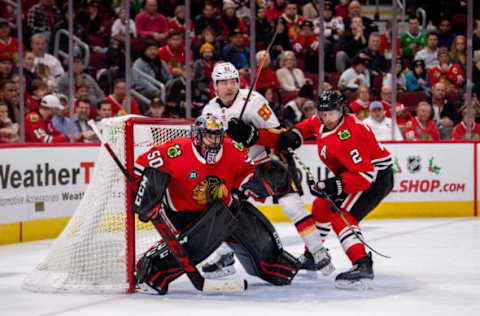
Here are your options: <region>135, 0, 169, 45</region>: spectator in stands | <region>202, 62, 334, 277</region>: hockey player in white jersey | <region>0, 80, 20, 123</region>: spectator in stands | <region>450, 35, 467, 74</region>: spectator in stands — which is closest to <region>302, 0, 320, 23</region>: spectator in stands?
<region>450, 35, 467, 74</region>: spectator in stands

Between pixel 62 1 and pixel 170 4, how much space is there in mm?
1101

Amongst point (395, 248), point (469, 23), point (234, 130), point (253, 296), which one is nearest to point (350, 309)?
point (253, 296)

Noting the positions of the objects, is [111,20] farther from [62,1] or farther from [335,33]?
[335,33]

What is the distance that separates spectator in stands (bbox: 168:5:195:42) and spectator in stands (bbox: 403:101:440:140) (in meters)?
2.15

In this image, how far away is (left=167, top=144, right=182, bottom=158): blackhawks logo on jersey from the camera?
3607 millimetres

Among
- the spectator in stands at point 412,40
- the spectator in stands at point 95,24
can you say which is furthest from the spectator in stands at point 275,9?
the spectator in stands at point 95,24

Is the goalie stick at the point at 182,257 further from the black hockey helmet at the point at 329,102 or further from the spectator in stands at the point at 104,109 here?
the spectator in stands at the point at 104,109

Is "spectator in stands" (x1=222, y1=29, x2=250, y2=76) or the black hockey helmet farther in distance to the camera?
"spectator in stands" (x1=222, y1=29, x2=250, y2=76)

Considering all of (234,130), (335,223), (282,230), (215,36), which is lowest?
(282,230)

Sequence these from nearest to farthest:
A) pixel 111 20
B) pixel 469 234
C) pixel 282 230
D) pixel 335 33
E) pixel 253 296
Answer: pixel 253 296 < pixel 469 234 < pixel 282 230 < pixel 111 20 < pixel 335 33

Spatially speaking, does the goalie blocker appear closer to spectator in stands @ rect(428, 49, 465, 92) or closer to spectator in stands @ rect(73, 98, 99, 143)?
spectator in stands @ rect(73, 98, 99, 143)

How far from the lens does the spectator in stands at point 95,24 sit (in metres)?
6.78

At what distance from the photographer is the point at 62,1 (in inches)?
259

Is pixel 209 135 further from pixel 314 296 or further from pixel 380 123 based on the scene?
pixel 380 123
